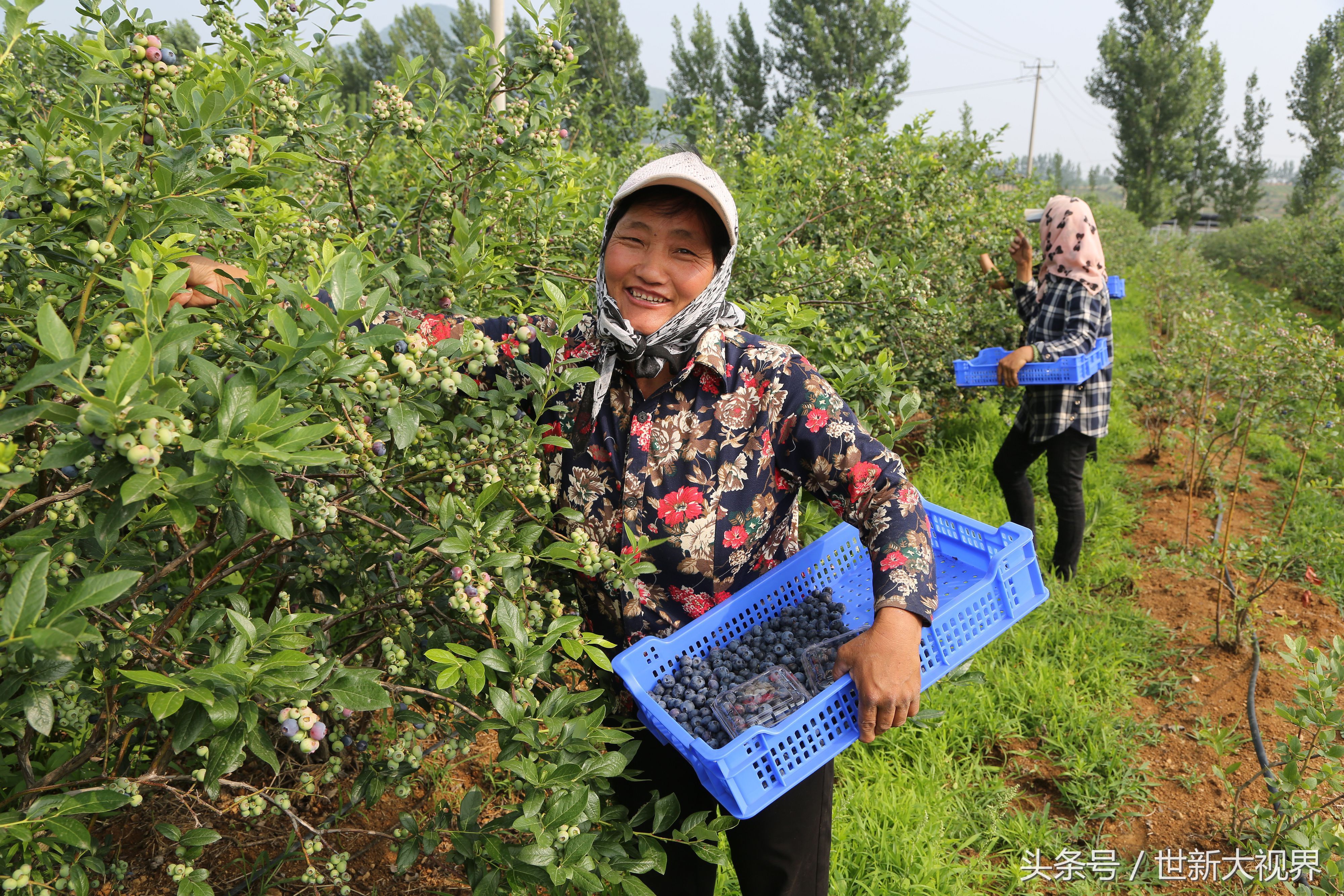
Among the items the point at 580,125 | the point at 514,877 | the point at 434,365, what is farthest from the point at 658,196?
the point at 580,125

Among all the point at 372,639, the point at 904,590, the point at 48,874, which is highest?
the point at 904,590

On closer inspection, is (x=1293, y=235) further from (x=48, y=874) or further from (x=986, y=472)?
(x=48, y=874)

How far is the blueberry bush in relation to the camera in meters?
0.94

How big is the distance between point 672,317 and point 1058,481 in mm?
2777

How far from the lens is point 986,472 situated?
5039 mm

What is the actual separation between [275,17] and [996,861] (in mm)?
3113

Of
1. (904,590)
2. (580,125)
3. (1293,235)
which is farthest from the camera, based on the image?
(1293,235)

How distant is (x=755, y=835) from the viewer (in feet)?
5.49

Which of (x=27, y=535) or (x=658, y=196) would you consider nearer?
(x=27, y=535)

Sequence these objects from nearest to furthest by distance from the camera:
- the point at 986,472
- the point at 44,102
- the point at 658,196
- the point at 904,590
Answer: the point at 904,590 → the point at 658,196 → the point at 44,102 → the point at 986,472

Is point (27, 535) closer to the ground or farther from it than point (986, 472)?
farther from it

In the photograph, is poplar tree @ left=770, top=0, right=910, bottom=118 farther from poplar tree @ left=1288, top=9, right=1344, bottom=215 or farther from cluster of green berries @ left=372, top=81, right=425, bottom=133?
cluster of green berries @ left=372, top=81, right=425, bottom=133

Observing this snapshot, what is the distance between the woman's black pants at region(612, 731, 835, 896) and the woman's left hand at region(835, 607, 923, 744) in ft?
1.10

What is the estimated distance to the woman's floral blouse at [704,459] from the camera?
154 cm
